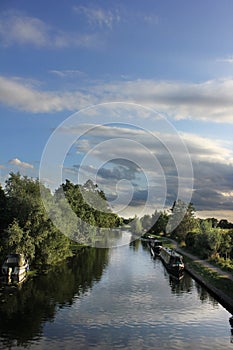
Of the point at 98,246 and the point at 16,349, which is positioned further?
the point at 98,246

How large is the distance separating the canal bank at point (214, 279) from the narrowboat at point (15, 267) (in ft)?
62.5

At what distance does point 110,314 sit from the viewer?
98.5ft

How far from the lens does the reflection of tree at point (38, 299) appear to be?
1001 inches

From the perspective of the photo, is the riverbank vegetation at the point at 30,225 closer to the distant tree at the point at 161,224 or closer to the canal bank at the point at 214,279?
the canal bank at the point at 214,279

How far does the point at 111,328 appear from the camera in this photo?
26594 mm

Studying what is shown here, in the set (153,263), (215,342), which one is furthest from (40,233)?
(215,342)

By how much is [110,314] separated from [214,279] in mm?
16777

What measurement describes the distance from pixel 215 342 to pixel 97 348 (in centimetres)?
743

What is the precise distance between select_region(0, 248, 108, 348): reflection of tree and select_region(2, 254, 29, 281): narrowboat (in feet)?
4.22

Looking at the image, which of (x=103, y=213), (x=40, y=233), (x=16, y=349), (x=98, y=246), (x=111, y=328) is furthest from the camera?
(x=103, y=213)


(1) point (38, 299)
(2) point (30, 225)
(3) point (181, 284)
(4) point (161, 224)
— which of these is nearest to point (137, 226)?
(4) point (161, 224)

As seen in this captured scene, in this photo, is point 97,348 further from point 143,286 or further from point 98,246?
point 98,246

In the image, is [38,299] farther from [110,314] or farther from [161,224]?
[161,224]

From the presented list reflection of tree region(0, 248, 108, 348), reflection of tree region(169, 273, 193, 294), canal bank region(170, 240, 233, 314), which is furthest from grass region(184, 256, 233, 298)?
reflection of tree region(0, 248, 108, 348)
